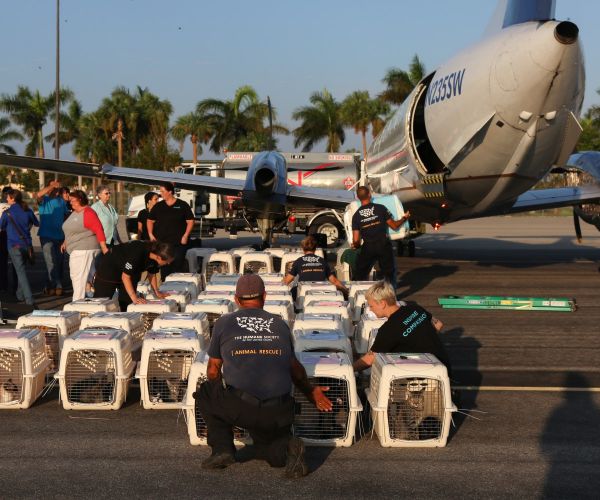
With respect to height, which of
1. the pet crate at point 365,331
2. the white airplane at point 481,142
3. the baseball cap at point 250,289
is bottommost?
the pet crate at point 365,331

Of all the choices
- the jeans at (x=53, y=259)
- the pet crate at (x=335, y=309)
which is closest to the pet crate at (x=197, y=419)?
the pet crate at (x=335, y=309)

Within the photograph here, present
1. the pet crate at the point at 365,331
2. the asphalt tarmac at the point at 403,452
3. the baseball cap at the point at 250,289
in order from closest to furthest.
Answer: the asphalt tarmac at the point at 403,452, the baseball cap at the point at 250,289, the pet crate at the point at 365,331

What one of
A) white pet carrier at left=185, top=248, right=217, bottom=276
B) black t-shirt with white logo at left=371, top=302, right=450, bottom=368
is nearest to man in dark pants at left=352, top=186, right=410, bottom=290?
white pet carrier at left=185, top=248, right=217, bottom=276

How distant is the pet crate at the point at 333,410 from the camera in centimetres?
693

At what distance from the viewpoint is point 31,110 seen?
8444 cm

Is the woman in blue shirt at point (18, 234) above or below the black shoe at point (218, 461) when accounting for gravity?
above

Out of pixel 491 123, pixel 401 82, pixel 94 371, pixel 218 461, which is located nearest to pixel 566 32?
pixel 491 123

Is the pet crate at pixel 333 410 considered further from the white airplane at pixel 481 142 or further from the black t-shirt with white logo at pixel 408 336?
the white airplane at pixel 481 142

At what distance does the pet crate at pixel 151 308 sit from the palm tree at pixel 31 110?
77.0 metres

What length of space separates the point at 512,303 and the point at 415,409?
8403mm

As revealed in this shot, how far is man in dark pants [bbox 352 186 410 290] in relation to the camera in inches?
586

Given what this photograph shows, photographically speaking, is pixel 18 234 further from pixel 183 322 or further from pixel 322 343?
pixel 322 343

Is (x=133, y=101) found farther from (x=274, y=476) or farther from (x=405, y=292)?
(x=274, y=476)

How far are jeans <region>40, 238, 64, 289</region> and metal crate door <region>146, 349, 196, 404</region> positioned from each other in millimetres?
8837
